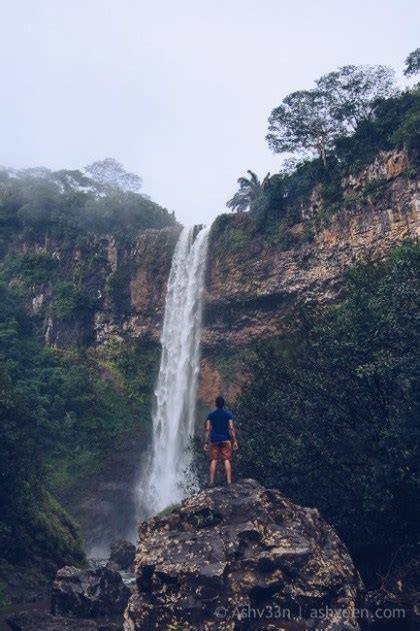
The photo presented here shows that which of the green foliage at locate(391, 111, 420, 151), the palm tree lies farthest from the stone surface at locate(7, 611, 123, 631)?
the palm tree

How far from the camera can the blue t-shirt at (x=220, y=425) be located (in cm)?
1127

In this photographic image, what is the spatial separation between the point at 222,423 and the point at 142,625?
383 cm

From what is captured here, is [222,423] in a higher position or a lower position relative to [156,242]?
lower

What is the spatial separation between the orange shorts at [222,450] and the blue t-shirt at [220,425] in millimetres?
101

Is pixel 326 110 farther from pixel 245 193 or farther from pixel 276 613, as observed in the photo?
pixel 276 613

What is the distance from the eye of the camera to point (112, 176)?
69625 millimetres

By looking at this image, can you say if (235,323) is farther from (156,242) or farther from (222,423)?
(222,423)

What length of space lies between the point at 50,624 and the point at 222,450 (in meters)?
6.45

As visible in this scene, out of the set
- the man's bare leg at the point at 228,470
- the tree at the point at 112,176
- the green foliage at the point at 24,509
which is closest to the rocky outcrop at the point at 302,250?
the green foliage at the point at 24,509

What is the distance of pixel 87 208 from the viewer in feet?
156

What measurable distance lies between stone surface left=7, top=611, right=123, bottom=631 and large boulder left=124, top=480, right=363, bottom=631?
3.99 metres

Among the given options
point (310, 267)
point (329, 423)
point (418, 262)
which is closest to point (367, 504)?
point (329, 423)

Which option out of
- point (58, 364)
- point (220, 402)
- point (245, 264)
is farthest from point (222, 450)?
point (58, 364)

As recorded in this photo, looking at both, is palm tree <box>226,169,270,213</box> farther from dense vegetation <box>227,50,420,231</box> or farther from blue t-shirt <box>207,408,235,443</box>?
blue t-shirt <box>207,408,235,443</box>
